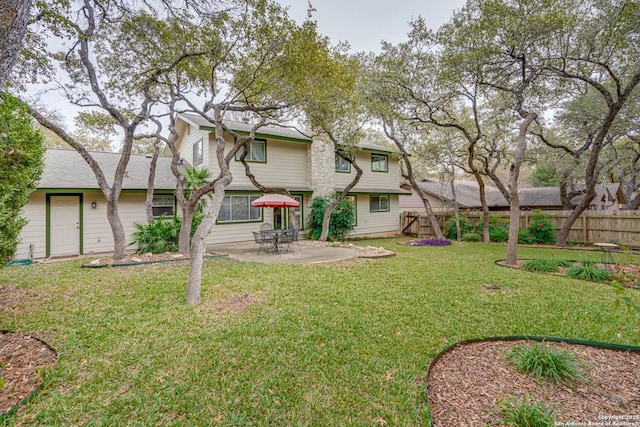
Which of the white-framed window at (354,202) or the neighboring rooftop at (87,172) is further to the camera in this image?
the white-framed window at (354,202)

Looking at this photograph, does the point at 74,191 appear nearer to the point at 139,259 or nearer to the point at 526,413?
the point at 139,259

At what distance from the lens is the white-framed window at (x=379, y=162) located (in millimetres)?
16500

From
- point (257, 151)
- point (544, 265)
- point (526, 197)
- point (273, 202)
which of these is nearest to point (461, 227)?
point (544, 265)

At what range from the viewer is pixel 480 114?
47.1 feet

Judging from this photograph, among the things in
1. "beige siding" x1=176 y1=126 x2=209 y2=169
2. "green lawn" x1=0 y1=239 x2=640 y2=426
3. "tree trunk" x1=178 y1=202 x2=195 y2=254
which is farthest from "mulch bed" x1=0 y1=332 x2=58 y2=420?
"beige siding" x1=176 y1=126 x2=209 y2=169

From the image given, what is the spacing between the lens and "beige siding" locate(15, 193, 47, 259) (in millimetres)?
8992

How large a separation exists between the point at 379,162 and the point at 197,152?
10053mm

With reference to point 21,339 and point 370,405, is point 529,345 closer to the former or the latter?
point 370,405

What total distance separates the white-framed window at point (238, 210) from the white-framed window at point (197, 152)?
225cm

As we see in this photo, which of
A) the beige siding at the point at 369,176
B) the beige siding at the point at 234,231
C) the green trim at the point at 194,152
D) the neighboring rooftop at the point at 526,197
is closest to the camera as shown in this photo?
the beige siding at the point at 234,231

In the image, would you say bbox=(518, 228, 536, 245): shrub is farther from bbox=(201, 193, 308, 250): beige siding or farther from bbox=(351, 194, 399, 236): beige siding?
bbox=(201, 193, 308, 250): beige siding

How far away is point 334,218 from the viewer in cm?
1333

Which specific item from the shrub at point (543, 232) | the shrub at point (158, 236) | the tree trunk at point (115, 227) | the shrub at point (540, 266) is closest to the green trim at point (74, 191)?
the shrub at point (158, 236)

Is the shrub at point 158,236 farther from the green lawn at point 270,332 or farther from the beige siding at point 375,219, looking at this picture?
the beige siding at point 375,219
